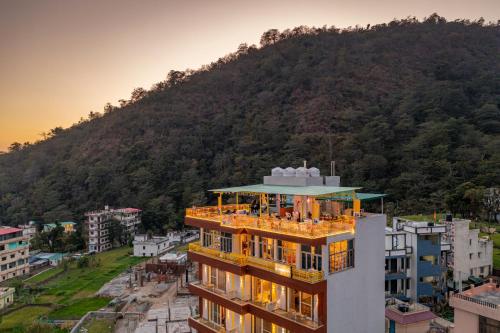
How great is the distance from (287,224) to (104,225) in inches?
2419

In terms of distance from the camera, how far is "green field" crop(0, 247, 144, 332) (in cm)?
3953

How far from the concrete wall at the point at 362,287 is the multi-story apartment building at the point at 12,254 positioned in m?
51.0

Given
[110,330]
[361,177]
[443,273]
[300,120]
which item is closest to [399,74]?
[300,120]

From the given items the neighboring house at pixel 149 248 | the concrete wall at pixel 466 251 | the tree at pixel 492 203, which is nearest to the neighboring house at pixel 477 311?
the concrete wall at pixel 466 251

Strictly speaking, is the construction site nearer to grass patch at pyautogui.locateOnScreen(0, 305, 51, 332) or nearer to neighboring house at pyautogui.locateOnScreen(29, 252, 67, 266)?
grass patch at pyautogui.locateOnScreen(0, 305, 51, 332)

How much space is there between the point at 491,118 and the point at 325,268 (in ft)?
233

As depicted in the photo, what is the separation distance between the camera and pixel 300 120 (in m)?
96.1

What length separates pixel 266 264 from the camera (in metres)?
16.6

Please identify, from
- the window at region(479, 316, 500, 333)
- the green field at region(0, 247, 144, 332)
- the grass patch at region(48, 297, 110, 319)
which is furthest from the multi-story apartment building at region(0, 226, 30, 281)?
the window at region(479, 316, 500, 333)

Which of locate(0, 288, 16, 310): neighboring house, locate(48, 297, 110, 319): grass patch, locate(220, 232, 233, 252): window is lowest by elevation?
locate(48, 297, 110, 319): grass patch

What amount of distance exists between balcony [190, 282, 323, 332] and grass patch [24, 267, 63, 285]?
132 ft

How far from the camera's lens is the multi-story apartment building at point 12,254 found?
173 ft

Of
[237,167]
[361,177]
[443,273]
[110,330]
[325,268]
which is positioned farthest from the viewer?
[237,167]

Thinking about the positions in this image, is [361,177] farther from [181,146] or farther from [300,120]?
[181,146]
